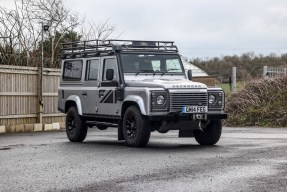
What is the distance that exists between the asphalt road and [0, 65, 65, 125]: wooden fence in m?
6.04

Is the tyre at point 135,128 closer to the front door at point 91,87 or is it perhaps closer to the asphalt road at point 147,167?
the asphalt road at point 147,167

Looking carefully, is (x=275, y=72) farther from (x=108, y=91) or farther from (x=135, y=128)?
(x=135, y=128)

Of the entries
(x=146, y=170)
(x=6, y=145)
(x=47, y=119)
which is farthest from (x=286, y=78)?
(x=146, y=170)

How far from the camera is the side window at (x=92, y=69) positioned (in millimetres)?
15031

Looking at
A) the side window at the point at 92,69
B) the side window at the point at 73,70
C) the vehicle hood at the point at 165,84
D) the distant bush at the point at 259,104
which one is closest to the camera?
the vehicle hood at the point at 165,84

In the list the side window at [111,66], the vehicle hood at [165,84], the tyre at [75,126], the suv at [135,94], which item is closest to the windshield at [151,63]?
the suv at [135,94]

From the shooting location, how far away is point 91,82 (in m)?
15.1

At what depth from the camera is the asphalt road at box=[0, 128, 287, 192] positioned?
25.8ft

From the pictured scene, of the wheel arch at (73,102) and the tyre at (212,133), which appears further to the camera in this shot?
the wheel arch at (73,102)

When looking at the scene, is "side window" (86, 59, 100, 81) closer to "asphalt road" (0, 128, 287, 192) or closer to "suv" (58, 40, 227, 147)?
"suv" (58, 40, 227, 147)

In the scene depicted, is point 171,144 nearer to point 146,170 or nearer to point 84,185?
point 146,170

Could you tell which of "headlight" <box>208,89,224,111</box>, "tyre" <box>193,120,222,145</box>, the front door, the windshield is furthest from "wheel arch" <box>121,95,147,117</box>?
"tyre" <box>193,120,222,145</box>

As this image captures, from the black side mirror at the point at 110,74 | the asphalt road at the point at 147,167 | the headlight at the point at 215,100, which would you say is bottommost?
the asphalt road at the point at 147,167

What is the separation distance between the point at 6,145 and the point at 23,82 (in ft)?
20.8
